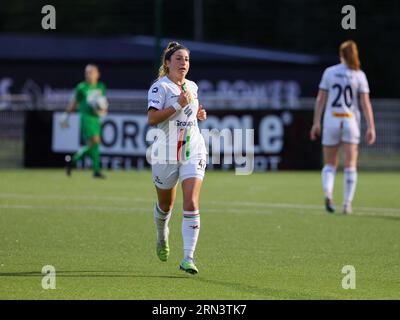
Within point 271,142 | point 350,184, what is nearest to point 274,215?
point 350,184

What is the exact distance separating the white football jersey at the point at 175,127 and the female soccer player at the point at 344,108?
19.3 ft

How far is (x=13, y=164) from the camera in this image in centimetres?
2748

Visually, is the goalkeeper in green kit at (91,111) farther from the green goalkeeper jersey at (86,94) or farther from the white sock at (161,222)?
the white sock at (161,222)

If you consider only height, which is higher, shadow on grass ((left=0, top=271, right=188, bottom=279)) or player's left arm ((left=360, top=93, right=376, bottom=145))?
player's left arm ((left=360, top=93, right=376, bottom=145))

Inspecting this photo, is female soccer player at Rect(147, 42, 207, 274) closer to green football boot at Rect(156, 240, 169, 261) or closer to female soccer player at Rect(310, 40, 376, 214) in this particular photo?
green football boot at Rect(156, 240, 169, 261)

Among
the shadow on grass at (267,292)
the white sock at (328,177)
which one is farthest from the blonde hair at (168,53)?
the white sock at (328,177)

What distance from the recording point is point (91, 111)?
A: 23.9 metres

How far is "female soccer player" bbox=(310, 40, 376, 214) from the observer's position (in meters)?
16.6

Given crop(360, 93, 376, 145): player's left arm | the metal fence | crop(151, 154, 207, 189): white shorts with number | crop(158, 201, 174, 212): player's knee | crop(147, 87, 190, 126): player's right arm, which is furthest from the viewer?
the metal fence

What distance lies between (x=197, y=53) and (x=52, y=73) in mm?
4949

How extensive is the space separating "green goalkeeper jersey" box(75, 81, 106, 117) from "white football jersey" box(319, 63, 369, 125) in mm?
8057

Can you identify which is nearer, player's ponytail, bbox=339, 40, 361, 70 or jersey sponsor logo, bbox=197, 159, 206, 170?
jersey sponsor logo, bbox=197, 159, 206, 170

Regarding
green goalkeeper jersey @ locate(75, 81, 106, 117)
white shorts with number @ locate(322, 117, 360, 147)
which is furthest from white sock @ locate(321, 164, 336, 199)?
green goalkeeper jersey @ locate(75, 81, 106, 117)

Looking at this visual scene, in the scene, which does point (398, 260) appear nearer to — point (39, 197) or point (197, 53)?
point (39, 197)
